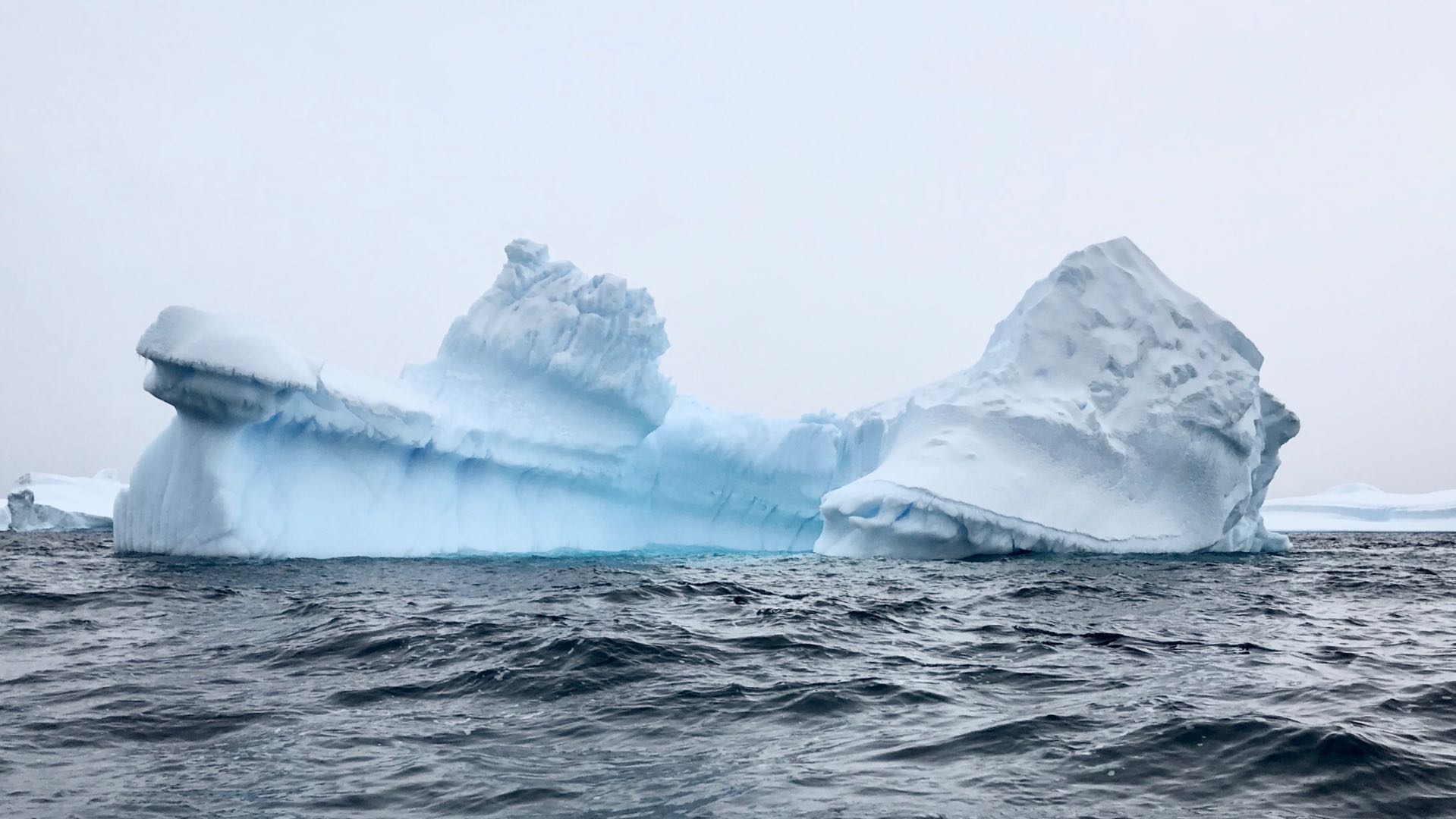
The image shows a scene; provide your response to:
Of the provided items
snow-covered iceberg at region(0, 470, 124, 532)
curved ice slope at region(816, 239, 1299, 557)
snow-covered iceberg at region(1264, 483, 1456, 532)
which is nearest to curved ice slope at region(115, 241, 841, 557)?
curved ice slope at region(816, 239, 1299, 557)

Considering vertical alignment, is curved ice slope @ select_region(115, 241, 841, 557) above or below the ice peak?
below

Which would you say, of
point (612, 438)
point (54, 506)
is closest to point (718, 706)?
point (612, 438)

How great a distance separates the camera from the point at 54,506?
1361 inches

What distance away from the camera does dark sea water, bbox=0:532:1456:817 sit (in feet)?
11.8

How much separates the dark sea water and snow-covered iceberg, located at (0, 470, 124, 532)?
30.4 m

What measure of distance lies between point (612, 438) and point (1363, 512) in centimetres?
4282

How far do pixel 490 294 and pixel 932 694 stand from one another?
1627 centimetres

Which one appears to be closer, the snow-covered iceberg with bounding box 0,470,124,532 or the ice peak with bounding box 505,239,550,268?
the ice peak with bounding box 505,239,550,268

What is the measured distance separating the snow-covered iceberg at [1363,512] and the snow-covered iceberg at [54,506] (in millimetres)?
47492

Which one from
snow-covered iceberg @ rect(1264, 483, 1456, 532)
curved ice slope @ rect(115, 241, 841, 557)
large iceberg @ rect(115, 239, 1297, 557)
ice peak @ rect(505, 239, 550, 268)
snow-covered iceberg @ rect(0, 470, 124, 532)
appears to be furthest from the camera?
→ snow-covered iceberg @ rect(1264, 483, 1456, 532)

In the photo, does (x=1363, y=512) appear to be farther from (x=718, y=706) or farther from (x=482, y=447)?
(x=718, y=706)

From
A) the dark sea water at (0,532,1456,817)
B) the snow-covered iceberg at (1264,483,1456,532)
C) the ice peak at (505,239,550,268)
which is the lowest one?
the dark sea water at (0,532,1456,817)

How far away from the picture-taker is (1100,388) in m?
18.7

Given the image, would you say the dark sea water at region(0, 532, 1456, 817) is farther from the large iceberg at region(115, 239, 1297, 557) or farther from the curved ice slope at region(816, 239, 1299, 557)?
the curved ice slope at region(816, 239, 1299, 557)
